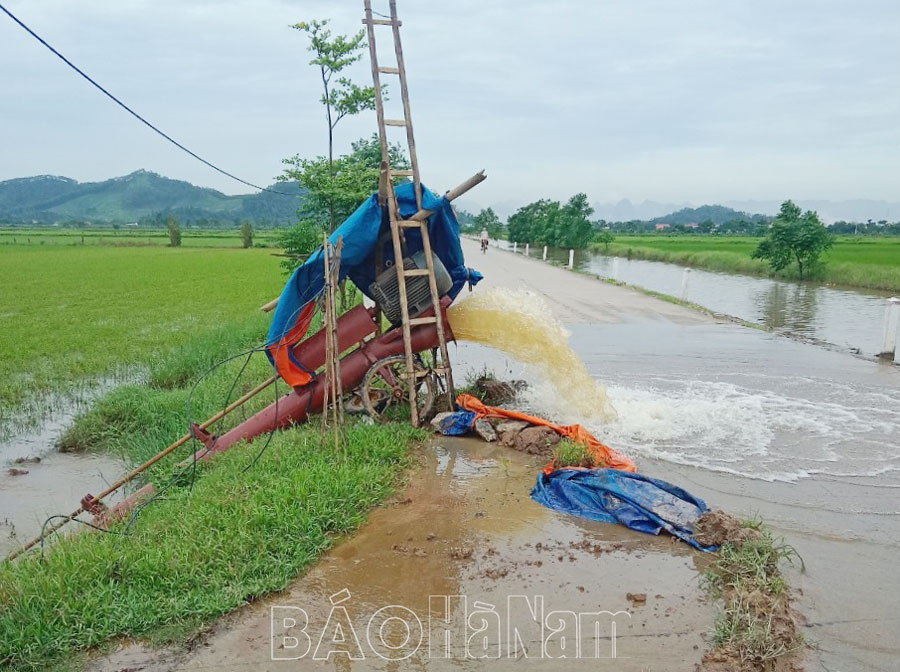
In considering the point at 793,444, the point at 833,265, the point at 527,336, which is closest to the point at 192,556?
the point at 527,336

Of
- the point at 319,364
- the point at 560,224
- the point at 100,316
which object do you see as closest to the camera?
the point at 319,364

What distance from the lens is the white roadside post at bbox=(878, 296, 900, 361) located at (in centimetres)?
1128

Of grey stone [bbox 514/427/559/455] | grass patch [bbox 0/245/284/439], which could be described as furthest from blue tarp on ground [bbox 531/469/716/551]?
grass patch [bbox 0/245/284/439]

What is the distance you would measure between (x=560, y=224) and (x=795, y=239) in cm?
2280

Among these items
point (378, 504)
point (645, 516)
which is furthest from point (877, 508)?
point (378, 504)

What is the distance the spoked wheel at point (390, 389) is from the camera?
23.9 feet

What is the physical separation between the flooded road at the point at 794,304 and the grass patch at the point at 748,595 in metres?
9.14

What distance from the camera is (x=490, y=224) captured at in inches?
3457

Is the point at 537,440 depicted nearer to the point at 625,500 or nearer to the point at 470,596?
the point at 625,500

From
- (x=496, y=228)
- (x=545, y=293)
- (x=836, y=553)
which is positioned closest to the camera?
(x=836, y=553)

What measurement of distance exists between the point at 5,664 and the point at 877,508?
618 cm

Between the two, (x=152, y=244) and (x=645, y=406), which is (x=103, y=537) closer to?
(x=645, y=406)

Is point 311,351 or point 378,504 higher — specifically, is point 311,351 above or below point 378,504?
above

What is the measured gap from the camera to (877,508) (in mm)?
5688
